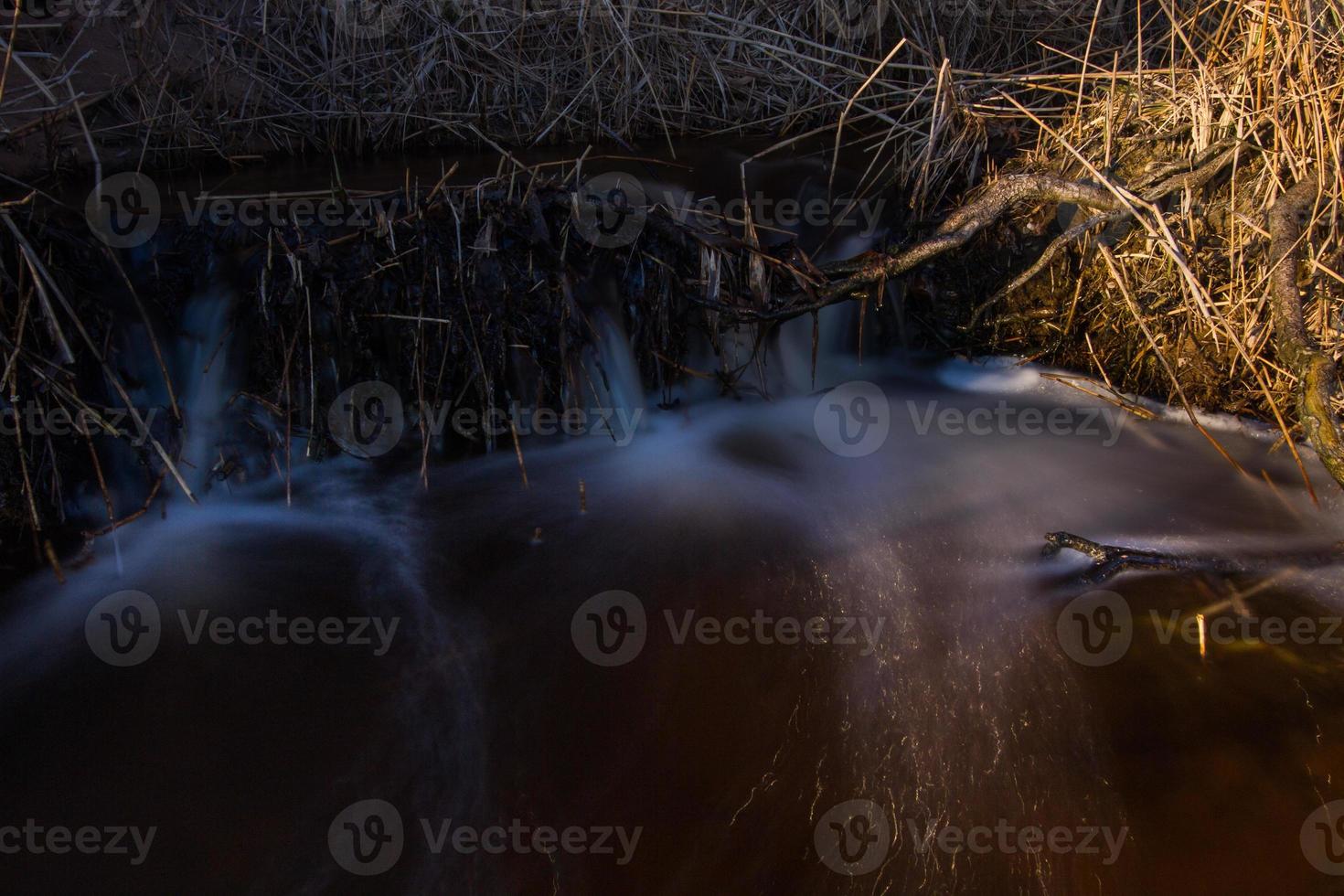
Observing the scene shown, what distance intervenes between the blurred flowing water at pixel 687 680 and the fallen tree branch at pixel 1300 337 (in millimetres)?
499

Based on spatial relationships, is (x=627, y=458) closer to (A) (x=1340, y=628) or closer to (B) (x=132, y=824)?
(B) (x=132, y=824)

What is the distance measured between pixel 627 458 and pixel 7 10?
3.91m

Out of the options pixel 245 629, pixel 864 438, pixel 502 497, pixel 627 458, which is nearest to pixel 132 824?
pixel 245 629

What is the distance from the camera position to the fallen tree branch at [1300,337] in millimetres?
2203

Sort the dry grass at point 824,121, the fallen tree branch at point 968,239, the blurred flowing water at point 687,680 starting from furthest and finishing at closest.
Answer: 1. the fallen tree branch at point 968,239
2. the dry grass at point 824,121
3. the blurred flowing water at point 687,680

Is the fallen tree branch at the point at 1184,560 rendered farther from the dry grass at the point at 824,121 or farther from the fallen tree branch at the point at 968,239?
the fallen tree branch at the point at 968,239

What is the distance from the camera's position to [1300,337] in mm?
2385

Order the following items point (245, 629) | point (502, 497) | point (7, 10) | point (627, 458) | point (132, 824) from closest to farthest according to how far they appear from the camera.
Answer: point (132, 824)
point (245, 629)
point (502, 497)
point (627, 458)
point (7, 10)

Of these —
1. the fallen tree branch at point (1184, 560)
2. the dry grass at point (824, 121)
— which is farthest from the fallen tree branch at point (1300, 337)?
the fallen tree branch at point (1184, 560)

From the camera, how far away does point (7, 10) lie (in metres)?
4.23

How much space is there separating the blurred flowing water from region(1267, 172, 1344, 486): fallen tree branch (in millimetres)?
499

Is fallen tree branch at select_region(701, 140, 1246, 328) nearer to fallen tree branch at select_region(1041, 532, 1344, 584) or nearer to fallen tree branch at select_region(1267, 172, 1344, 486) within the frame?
fallen tree branch at select_region(1267, 172, 1344, 486)

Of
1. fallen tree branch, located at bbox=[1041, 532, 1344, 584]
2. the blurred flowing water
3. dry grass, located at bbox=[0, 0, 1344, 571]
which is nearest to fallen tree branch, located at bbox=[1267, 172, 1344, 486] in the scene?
dry grass, located at bbox=[0, 0, 1344, 571]

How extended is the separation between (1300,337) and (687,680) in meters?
1.93
